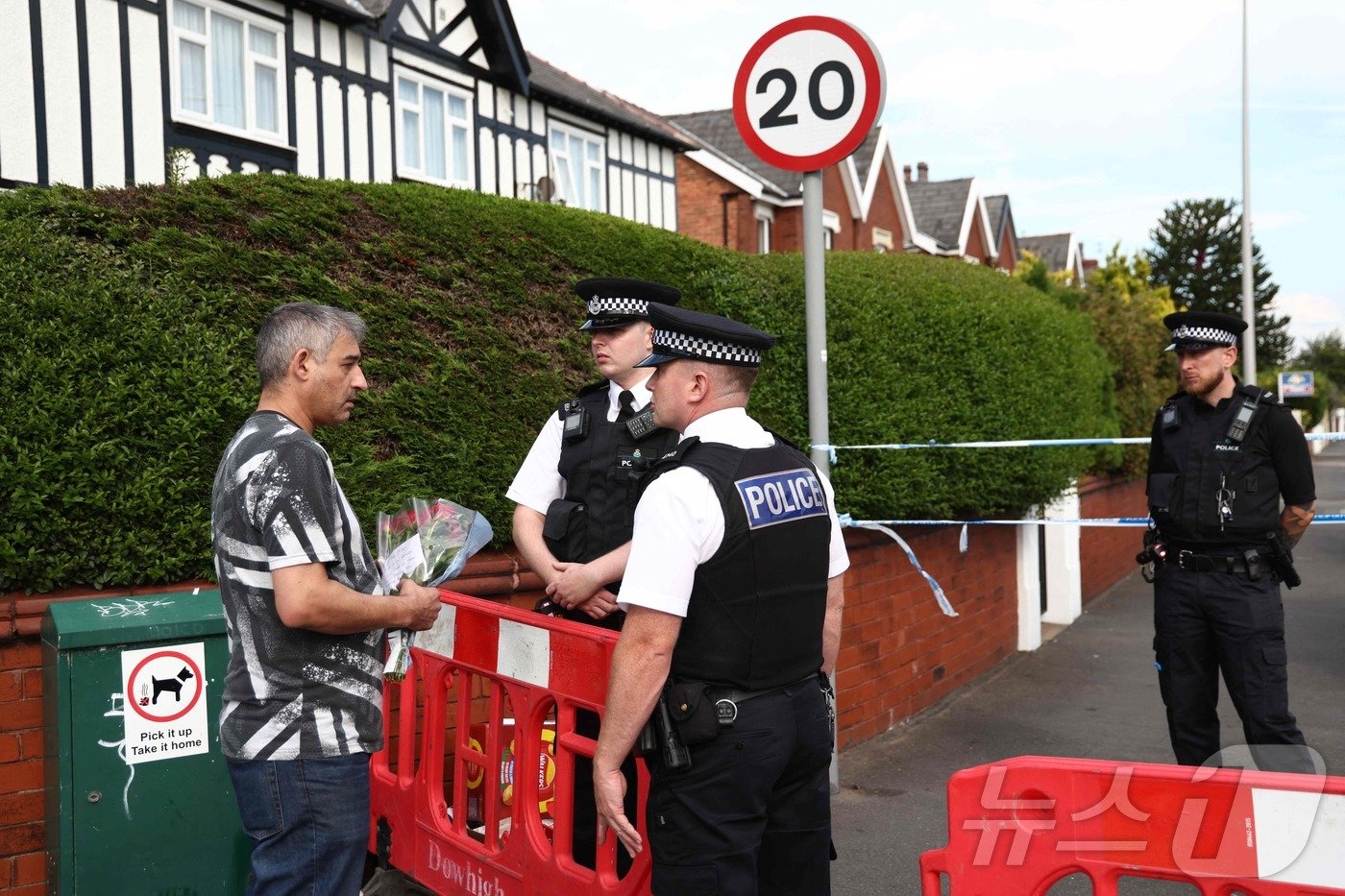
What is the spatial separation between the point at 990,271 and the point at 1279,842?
7498mm

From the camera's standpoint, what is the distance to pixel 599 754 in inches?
108

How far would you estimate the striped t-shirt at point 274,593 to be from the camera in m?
2.72

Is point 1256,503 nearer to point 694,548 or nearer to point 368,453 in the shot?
point 694,548

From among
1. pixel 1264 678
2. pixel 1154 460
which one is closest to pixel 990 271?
pixel 1154 460

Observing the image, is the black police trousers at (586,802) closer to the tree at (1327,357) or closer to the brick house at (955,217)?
the brick house at (955,217)

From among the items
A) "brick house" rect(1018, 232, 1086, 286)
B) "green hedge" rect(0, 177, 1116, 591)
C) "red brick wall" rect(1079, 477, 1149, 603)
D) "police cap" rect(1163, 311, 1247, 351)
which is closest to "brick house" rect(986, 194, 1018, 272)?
"brick house" rect(1018, 232, 1086, 286)

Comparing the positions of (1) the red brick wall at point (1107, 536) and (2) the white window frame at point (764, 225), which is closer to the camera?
(1) the red brick wall at point (1107, 536)

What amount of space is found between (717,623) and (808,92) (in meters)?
3.26

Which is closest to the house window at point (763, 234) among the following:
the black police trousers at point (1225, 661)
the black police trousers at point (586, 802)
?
the black police trousers at point (1225, 661)

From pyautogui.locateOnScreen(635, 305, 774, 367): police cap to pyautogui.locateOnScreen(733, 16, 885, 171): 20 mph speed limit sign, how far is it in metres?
2.55

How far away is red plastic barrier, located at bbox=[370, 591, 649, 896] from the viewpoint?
3.35 m

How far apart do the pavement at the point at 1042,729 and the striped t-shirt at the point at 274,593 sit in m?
2.53

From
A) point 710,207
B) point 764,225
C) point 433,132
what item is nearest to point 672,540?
point 433,132

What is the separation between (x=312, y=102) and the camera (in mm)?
15711
